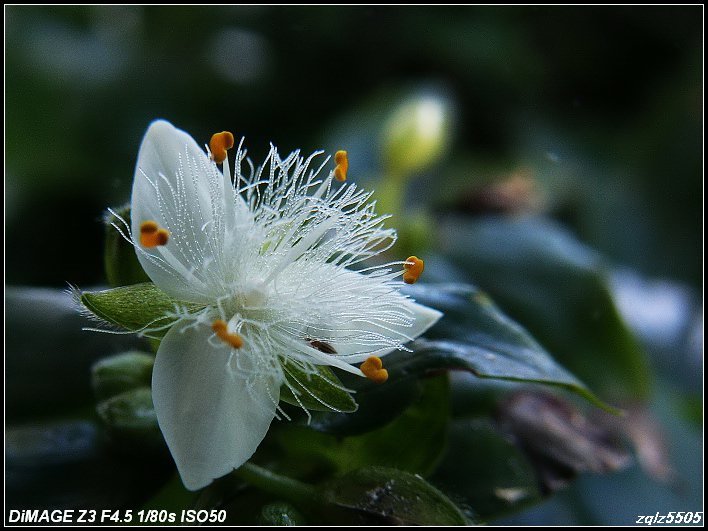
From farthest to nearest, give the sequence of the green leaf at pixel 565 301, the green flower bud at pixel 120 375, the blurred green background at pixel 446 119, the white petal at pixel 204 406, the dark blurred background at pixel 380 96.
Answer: the dark blurred background at pixel 380 96
the blurred green background at pixel 446 119
the green leaf at pixel 565 301
the green flower bud at pixel 120 375
the white petal at pixel 204 406

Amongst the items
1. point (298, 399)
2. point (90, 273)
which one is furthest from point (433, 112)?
point (298, 399)

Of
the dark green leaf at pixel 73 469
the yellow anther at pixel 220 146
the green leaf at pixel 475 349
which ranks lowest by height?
the dark green leaf at pixel 73 469

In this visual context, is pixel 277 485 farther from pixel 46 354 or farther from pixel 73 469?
pixel 46 354

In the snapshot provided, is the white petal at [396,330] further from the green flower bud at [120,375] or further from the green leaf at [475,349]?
the green flower bud at [120,375]

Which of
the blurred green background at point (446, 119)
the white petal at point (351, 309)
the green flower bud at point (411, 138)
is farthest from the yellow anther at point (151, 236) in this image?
the green flower bud at point (411, 138)

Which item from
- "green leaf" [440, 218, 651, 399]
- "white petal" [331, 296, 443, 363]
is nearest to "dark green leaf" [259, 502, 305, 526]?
"white petal" [331, 296, 443, 363]

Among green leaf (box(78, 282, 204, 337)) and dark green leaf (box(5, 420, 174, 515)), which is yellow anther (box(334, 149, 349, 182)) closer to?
green leaf (box(78, 282, 204, 337))

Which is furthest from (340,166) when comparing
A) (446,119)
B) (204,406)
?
(446,119)
